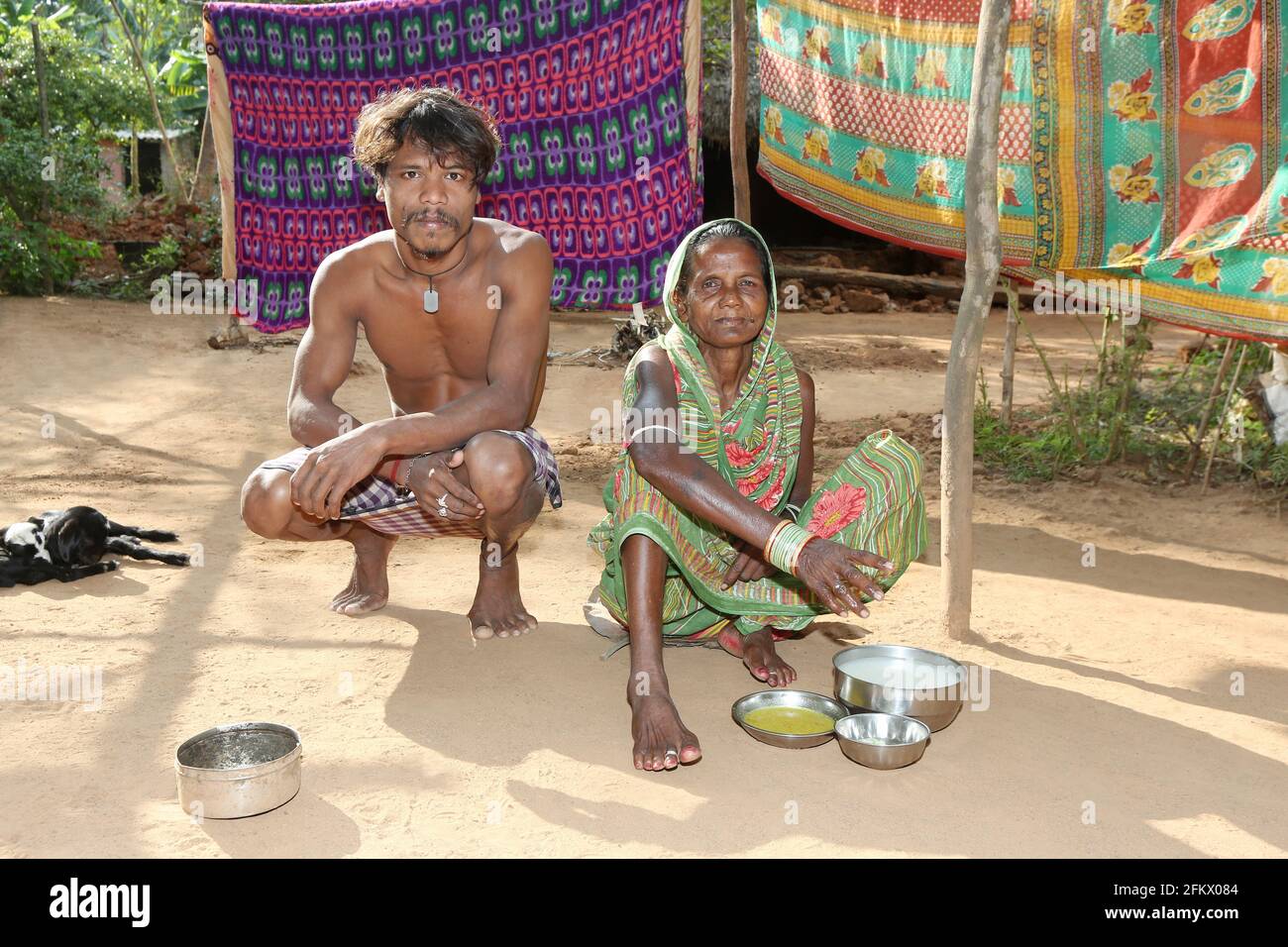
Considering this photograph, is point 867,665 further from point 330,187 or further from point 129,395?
point 129,395

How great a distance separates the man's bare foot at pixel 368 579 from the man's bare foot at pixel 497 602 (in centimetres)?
34

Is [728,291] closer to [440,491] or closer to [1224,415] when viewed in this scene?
[440,491]

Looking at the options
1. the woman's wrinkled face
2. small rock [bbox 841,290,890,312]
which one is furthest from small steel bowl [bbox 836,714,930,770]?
small rock [bbox 841,290,890,312]

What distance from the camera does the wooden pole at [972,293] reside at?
121 inches

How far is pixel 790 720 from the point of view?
2.61 meters

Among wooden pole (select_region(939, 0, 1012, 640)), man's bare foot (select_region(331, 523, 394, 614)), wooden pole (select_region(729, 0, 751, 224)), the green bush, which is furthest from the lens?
the green bush

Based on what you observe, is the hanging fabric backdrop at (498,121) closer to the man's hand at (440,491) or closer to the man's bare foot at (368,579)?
the man's bare foot at (368,579)

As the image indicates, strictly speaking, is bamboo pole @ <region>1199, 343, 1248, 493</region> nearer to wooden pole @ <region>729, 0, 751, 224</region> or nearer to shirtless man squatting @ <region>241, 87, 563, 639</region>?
wooden pole @ <region>729, 0, 751, 224</region>

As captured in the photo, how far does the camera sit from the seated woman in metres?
2.52

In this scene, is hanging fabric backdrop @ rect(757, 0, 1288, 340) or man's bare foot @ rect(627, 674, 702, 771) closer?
man's bare foot @ rect(627, 674, 702, 771)

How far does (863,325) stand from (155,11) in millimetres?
15843

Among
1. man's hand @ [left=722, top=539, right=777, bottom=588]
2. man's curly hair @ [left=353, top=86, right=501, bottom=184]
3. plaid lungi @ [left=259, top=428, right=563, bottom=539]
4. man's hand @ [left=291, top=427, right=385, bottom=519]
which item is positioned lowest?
man's hand @ [left=722, top=539, right=777, bottom=588]

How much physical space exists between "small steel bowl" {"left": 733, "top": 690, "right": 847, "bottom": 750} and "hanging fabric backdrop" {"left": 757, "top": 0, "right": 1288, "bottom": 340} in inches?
76.3

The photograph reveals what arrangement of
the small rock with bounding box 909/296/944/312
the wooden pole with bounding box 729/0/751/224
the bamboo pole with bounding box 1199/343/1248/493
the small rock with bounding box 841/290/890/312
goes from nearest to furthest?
1. the bamboo pole with bounding box 1199/343/1248/493
2. the wooden pole with bounding box 729/0/751/224
3. the small rock with bounding box 841/290/890/312
4. the small rock with bounding box 909/296/944/312
